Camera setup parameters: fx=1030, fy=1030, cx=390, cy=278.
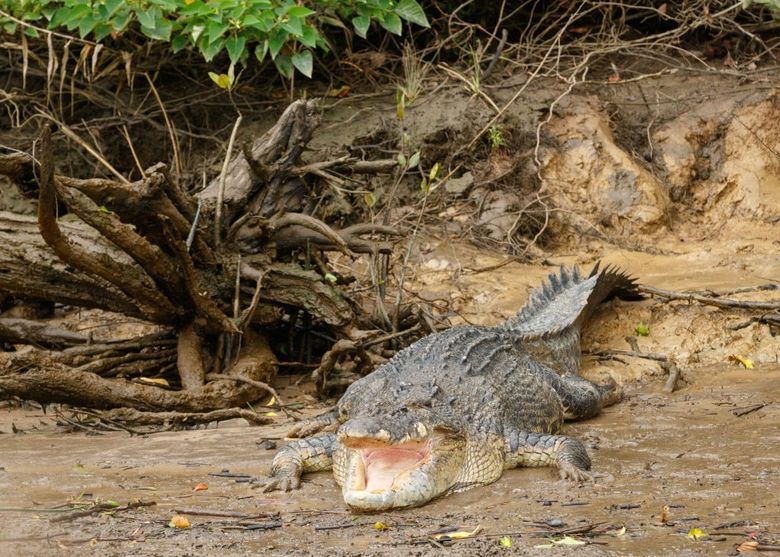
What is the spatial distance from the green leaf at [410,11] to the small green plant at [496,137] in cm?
135

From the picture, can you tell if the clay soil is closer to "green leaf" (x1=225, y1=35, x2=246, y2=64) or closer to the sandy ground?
the sandy ground

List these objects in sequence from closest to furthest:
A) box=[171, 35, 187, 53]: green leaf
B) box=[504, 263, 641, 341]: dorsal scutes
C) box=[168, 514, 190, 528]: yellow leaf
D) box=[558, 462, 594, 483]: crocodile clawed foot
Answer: box=[168, 514, 190, 528]: yellow leaf → box=[558, 462, 594, 483]: crocodile clawed foot → box=[504, 263, 641, 341]: dorsal scutes → box=[171, 35, 187, 53]: green leaf

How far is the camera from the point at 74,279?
5.91 m

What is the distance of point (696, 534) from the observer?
11.2 feet

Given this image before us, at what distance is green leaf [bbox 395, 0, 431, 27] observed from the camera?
812 cm

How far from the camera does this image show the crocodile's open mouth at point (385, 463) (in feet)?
13.3

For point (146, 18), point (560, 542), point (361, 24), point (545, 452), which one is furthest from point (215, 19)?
point (560, 542)

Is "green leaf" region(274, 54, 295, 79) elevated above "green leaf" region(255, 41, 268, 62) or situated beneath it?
situated beneath

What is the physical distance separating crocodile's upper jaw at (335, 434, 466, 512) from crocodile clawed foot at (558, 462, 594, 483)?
17.2 inches

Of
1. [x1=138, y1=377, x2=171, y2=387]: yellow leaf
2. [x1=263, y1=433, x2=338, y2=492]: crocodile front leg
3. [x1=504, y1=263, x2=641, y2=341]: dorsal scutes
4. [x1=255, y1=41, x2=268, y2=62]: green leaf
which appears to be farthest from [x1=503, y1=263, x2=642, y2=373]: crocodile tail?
[x1=255, y1=41, x2=268, y2=62]: green leaf

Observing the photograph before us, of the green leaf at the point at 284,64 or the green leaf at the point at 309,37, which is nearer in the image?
the green leaf at the point at 309,37

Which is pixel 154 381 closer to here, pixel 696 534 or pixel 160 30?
pixel 160 30

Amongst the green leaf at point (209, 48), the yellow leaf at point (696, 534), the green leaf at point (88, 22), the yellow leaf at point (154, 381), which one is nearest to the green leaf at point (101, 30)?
the green leaf at point (88, 22)

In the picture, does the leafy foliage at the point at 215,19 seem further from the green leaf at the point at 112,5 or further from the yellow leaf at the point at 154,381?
the yellow leaf at the point at 154,381
